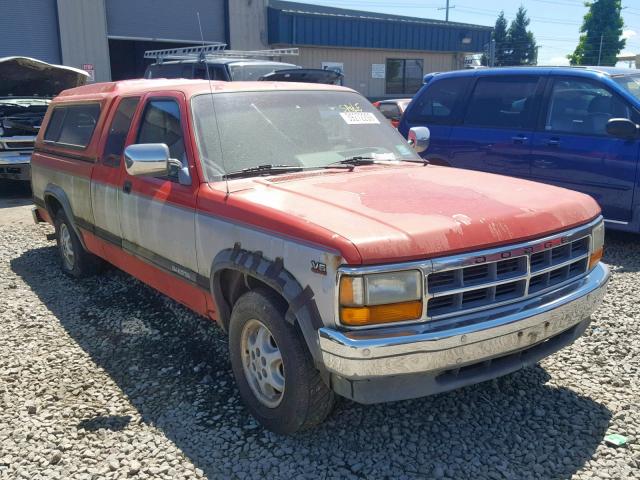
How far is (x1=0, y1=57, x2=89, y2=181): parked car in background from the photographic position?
994cm

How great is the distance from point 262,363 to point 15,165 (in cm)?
844

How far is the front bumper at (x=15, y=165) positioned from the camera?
32.3ft

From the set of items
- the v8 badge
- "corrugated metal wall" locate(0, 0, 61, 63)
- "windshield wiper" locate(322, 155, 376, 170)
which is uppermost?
"corrugated metal wall" locate(0, 0, 61, 63)

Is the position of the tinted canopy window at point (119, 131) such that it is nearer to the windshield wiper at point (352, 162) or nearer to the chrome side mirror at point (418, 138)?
the windshield wiper at point (352, 162)

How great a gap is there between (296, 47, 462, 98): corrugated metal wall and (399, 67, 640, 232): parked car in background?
678 inches

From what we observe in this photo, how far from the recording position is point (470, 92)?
7.34 meters

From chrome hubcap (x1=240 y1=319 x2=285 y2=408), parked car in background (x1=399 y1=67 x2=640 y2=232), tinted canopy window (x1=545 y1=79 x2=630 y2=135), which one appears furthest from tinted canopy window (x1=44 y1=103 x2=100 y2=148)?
tinted canopy window (x1=545 y1=79 x2=630 y2=135)

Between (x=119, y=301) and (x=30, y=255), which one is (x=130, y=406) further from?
(x=30, y=255)

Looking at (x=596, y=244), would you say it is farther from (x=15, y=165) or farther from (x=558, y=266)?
(x=15, y=165)

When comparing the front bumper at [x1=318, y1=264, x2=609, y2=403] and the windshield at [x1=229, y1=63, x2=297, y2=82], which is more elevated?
the windshield at [x1=229, y1=63, x2=297, y2=82]

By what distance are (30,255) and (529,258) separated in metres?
5.83

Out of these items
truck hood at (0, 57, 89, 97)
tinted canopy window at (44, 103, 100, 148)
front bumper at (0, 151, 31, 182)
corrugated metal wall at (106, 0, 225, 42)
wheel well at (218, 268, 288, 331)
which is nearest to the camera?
wheel well at (218, 268, 288, 331)

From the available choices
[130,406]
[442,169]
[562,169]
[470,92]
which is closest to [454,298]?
[442,169]

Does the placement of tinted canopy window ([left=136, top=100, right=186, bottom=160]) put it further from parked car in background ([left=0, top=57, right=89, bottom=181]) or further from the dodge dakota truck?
parked car in background ([left=0, top=57, right=89, bottom=181])
